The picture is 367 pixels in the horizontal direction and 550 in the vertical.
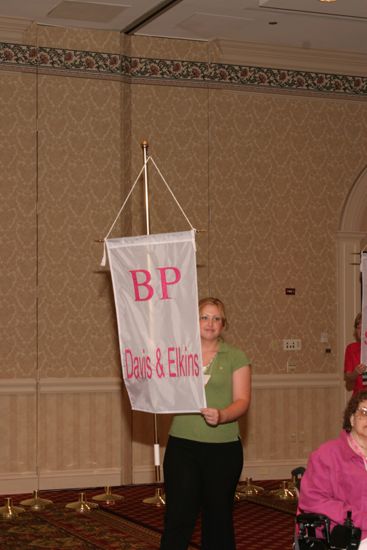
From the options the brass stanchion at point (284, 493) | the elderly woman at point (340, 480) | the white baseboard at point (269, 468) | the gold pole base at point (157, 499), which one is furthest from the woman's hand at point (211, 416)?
the white baseboard at point (269, 468)

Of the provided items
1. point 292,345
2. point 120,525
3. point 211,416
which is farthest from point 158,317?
point 292,345

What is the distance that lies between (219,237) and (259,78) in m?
1.51

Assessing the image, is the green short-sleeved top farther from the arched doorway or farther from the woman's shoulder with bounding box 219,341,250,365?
the arched doorway

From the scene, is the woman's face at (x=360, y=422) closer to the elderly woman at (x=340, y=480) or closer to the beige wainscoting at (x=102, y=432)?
the elderly woman at (x=340, y=480)

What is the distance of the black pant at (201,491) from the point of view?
16.6 ft

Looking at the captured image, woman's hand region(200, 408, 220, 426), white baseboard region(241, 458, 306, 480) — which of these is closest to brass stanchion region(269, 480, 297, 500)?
white baseboard region(241, 458, 306, 480)

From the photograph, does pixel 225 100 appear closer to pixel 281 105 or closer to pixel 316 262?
pixel 281 105

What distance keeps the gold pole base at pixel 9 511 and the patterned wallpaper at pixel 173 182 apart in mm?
1282

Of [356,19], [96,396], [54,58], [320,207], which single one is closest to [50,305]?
[96,396]

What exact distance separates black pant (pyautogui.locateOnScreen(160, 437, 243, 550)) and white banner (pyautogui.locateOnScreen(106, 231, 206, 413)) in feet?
0.98

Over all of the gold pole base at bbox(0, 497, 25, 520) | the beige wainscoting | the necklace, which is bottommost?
the gold pole base at bbox(0, 497, 25, 520)

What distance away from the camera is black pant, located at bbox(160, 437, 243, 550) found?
5055 millimetres

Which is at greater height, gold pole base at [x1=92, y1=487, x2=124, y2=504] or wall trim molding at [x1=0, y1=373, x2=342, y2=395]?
wall trim molding at [x1=0, y1=373, x2=342, y2=395]

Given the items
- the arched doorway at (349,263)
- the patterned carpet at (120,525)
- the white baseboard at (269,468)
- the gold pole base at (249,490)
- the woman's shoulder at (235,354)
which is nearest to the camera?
the woman's shoulder at (235,354)
